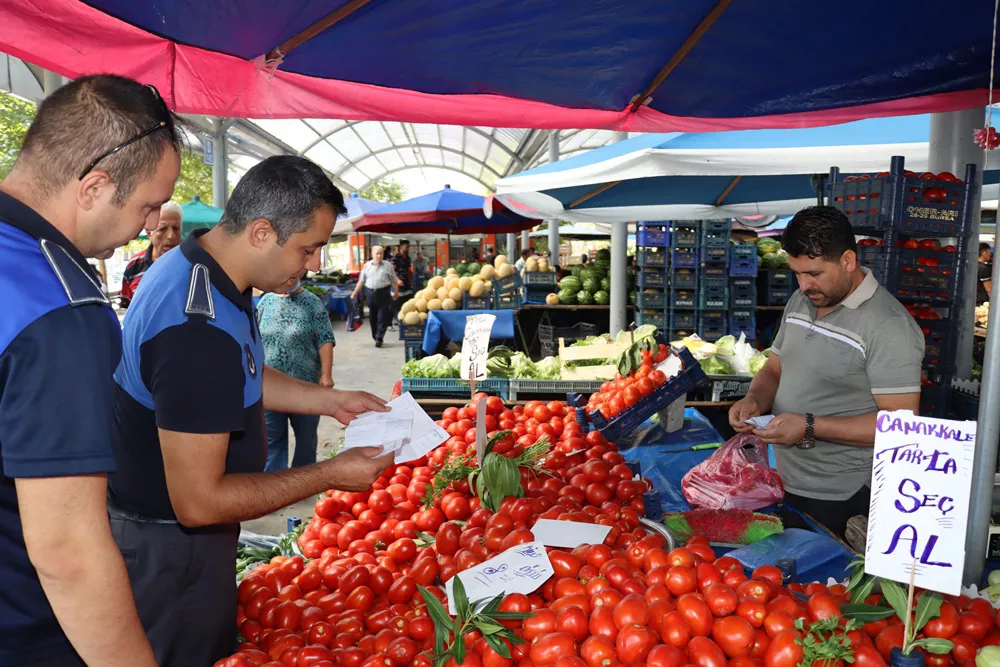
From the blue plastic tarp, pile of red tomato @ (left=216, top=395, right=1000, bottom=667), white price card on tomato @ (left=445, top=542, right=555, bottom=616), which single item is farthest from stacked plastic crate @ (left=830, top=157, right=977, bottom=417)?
the blue plastic tarp

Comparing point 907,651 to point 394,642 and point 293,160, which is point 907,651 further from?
point 293,160

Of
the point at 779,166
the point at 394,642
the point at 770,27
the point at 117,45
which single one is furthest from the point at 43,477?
the point at 779,166

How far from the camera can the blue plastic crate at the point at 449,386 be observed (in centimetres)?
511

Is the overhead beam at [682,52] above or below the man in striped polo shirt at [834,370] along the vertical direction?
above

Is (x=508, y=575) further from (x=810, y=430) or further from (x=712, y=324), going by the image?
(x=712, y=324)

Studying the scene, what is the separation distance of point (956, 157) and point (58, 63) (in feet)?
14.2

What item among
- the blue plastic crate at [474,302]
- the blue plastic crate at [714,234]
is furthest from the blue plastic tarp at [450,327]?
the blue plastic crate at [714,234]

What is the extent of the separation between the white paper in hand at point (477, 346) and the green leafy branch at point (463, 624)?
2001mm

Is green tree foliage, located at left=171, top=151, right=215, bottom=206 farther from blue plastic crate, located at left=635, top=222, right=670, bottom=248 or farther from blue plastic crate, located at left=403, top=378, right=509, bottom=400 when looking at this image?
blue plastic crate, located at left=403, top=378, right=509, bottom=400

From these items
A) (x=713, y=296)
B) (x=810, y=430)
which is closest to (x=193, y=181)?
(x=713, y=296)

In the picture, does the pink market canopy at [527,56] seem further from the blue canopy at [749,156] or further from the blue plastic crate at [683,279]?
the blue plastic crate at [683,279]

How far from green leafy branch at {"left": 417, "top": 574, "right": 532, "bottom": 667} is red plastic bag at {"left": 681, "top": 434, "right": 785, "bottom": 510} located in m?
1.23

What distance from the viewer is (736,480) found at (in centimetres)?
252

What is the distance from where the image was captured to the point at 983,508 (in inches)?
62.6
